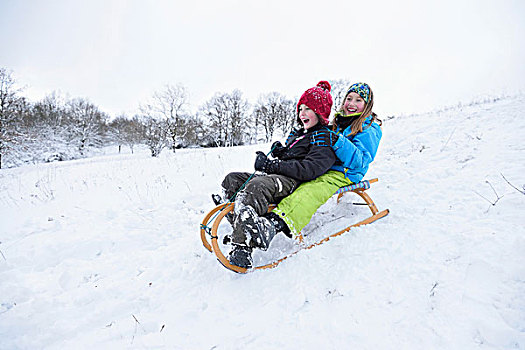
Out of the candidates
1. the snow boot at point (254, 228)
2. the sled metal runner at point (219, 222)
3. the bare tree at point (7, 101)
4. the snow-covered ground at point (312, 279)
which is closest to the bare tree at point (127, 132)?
the bare tree at point (7, 101)

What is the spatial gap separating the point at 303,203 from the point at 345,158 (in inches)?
32.3

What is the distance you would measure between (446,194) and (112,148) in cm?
4605

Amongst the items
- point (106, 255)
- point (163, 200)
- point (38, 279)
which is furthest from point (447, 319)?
point (163, 200)

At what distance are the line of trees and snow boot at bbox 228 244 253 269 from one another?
15.8 meters

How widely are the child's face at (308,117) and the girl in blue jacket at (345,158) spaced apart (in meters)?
0.30

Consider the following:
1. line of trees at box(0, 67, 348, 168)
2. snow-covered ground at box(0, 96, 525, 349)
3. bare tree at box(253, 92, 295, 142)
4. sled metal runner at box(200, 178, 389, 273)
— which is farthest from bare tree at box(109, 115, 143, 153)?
sled metal runner at box(200, 178, 389, 273)

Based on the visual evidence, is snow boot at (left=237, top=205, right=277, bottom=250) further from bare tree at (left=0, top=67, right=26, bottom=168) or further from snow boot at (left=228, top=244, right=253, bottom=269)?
bare tree at (left=0, top=67, right=26, bottom=168)

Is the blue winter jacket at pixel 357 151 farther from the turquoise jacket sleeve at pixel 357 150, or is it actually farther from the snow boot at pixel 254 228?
the snow boot at pixel 254 228

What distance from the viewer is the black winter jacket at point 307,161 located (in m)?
2.44

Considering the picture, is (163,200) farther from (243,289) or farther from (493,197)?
(493,197)

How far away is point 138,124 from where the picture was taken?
93.9ft

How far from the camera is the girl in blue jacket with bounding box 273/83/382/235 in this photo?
2.26 m

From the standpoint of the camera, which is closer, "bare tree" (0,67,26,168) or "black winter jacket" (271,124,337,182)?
"black winter jacket" (271,124,337,182)

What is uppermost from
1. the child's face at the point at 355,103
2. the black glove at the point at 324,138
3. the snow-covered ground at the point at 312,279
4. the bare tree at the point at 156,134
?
the bare tree at the point at 156,134
